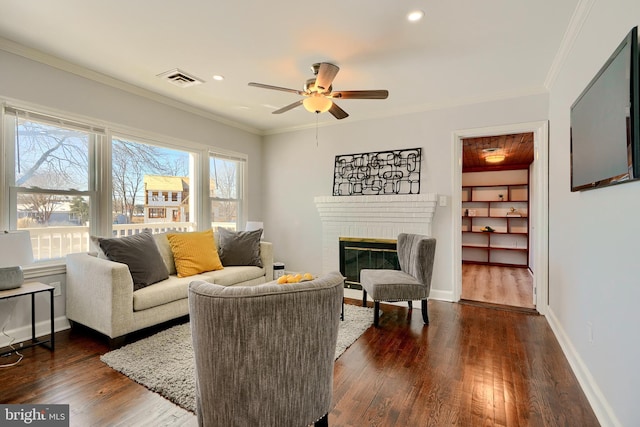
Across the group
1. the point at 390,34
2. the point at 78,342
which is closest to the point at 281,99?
the point at 390,34

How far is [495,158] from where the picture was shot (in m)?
5.80

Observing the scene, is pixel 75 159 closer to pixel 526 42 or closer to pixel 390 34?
pixel 390 34

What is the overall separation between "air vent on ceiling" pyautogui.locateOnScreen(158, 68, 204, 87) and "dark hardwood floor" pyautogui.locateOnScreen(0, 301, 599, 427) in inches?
98.9

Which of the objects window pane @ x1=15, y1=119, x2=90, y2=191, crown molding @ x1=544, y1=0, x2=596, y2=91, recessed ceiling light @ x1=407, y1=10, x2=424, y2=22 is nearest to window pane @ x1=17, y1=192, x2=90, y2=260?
window pane @ x1=15, y1=119, x2=90, y2=191

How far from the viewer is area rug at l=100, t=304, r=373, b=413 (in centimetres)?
191

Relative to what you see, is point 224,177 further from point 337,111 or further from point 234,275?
point 337,111

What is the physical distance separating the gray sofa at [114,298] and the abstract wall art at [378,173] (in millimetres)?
2461

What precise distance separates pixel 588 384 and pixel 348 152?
3447mm

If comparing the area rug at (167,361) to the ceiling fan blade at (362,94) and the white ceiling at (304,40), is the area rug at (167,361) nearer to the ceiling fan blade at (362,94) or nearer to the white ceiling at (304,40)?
the ceiling fan blade at (362,94)

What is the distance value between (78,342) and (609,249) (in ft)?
12.5

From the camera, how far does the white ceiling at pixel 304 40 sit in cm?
206

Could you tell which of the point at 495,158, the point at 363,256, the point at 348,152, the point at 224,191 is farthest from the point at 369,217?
the point at 495,158

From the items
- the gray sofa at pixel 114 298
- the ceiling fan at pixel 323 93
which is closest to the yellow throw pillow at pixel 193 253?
the gray sofa at pixel 114 298

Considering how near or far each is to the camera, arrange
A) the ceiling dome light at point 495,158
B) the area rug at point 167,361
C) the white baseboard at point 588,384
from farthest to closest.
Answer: the ceiling dome light at point 495,158 → the area rug at point 167,361 → the white baseboard at point 588,384
